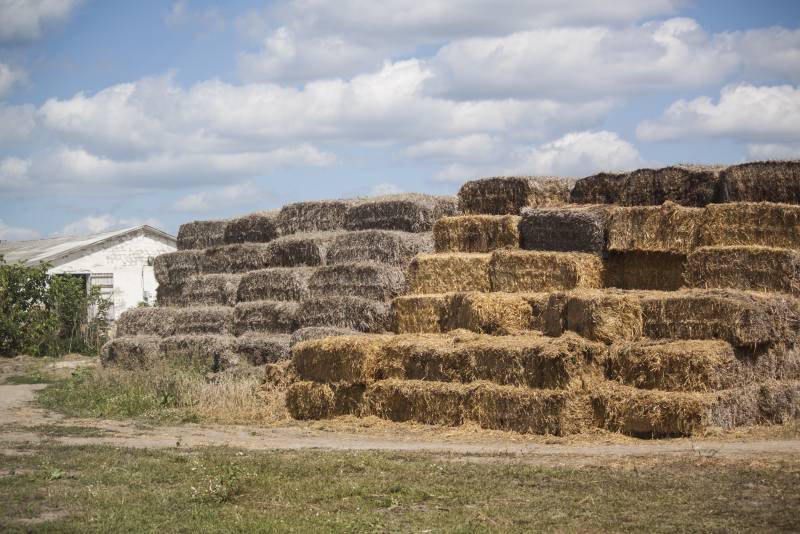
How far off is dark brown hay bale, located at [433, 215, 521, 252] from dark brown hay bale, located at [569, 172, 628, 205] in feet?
4.26

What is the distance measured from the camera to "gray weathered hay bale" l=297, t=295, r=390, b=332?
800 inches

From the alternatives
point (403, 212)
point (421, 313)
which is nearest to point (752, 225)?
point (421, 313)

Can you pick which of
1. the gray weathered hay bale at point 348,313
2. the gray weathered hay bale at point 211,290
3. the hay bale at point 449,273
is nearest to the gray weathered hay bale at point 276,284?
the gray weathered hay bale at point 211,290

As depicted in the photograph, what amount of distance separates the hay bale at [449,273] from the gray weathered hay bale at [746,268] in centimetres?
402

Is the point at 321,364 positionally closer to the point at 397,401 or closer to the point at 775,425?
the point at 397,401

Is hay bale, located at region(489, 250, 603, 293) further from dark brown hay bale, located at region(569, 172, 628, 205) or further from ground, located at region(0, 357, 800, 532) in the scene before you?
ground, located at region(0, 357, 800, 532)

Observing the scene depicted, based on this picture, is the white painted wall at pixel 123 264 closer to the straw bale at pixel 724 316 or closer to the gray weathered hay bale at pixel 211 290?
the gray weathered hay bale at pixel 211 290

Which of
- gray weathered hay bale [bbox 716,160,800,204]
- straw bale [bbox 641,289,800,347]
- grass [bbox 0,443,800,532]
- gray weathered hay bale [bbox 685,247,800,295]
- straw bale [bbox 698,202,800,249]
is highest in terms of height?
gray weathered hay bale [bbox 716,160,800,204]

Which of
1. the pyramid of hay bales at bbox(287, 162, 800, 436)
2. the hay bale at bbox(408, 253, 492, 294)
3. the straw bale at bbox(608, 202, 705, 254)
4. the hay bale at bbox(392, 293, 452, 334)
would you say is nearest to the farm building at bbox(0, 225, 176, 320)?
the hay bale at bbox(408, 253, 492, 294)

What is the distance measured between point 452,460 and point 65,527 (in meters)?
4.83

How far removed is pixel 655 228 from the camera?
1753 cm

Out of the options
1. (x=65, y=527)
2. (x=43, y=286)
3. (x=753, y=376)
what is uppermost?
(x=43, y=286)

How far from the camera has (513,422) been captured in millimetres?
15172

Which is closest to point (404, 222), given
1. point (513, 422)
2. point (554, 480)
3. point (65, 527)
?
point (513, 422)
